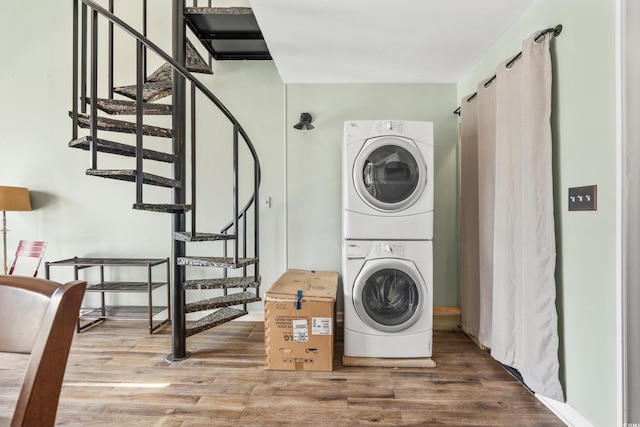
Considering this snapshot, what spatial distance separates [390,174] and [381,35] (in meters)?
0.95

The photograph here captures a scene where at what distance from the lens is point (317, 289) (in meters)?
2.21

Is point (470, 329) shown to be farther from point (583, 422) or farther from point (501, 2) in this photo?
point (501, 2)

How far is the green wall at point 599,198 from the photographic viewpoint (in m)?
1.32

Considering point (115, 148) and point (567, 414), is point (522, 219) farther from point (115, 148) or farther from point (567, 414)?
point (115, 148)

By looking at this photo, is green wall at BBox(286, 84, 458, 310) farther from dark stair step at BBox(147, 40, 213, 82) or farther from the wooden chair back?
the wooden chair back

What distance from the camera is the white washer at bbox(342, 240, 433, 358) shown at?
213cm

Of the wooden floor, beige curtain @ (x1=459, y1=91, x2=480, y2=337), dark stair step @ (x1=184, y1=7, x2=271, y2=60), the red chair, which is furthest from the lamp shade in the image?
beige curtain @ (x1=459, y1=91, x2=480, y2=337)

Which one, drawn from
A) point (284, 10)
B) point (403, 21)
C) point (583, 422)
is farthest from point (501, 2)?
point (583, 422)

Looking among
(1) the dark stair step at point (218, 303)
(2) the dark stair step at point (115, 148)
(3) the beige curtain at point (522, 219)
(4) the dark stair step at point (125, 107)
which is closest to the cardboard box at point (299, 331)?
(1) the dark stair step at point (218, 303)

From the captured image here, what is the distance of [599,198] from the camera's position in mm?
1361

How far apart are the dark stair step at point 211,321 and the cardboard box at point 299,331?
526mm

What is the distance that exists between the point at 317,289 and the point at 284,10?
1830 mm

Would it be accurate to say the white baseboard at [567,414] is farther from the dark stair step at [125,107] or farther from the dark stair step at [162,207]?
the dark stair step at [125,107]

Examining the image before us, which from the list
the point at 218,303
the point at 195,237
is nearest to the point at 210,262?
the point at 195,237
